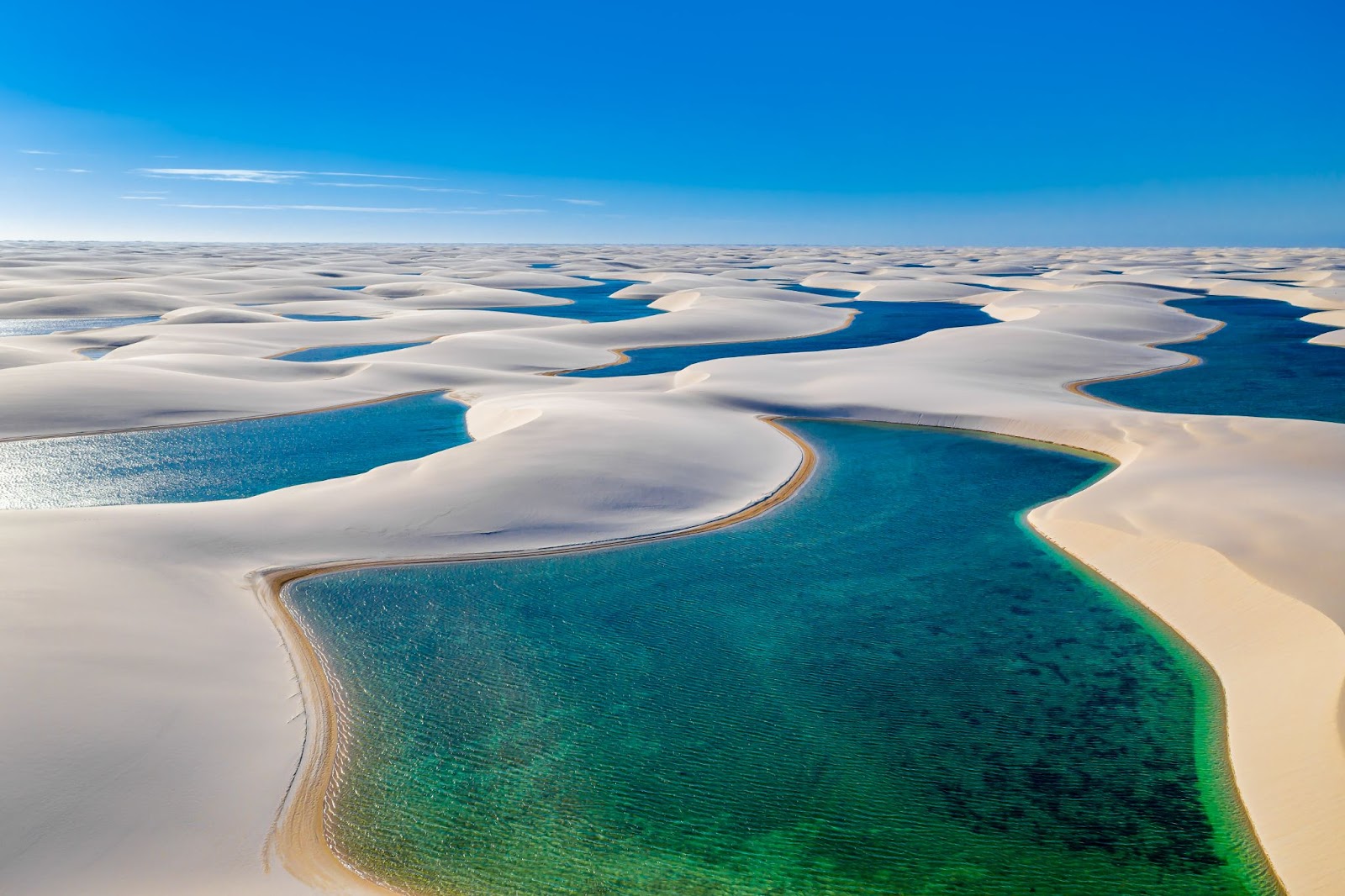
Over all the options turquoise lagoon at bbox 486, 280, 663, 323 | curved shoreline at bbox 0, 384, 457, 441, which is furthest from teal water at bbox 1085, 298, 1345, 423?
turquoise lagoon at bbox 486, 280, 663, 323

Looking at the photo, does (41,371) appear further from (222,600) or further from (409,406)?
(222,600)

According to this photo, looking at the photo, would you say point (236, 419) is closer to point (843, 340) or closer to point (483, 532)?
point (483, 532)

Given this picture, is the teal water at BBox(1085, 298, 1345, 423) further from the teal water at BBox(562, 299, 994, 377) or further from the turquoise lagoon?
the turquoise lagoon

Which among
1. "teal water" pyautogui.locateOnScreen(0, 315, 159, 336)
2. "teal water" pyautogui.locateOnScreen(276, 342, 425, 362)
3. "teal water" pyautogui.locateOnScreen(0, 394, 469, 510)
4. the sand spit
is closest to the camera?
the sand spit

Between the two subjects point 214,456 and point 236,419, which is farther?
point 236,419

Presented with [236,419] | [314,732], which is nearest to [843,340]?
[236,419]

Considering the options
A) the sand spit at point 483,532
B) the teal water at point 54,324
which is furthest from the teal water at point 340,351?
the teal water at point 54,324
